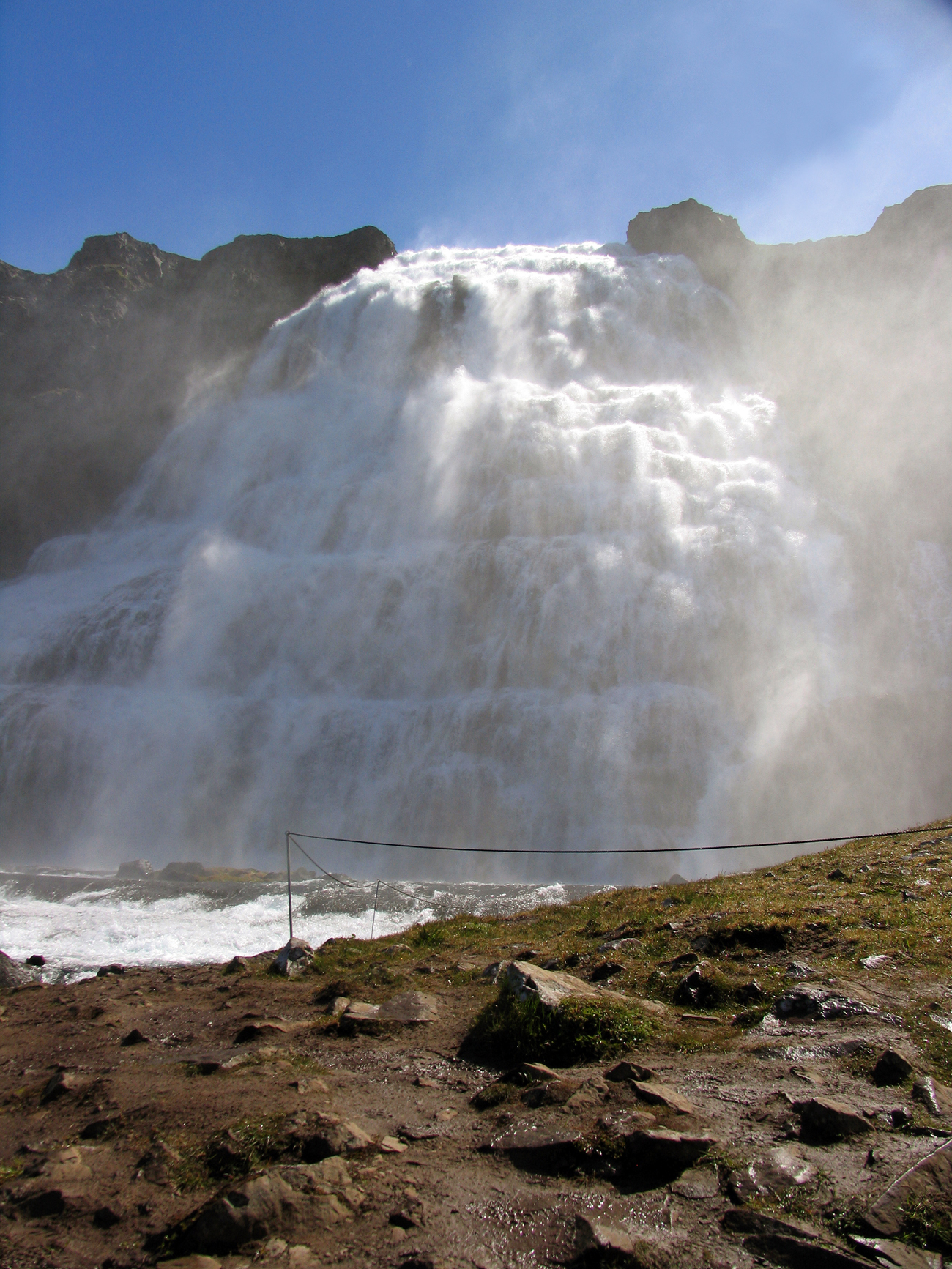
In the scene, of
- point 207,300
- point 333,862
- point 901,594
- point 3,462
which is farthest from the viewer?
point 207,300

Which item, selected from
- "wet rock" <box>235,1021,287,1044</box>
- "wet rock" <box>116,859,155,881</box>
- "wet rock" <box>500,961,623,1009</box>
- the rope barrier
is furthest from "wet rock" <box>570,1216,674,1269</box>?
"wet rock" <box>116,859,155,881</box>

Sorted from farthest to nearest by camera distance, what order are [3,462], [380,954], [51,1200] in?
[3,462], [380,954], [51,1200]

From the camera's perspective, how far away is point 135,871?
25.2 metres

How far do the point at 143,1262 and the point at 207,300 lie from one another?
2751 inches

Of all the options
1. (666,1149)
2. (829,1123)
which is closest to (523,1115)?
(666,1149)

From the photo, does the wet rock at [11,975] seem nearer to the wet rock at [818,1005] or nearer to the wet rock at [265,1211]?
the wet rock at [265,1211]

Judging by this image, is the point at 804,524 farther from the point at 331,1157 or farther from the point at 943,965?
the point at 331,1157

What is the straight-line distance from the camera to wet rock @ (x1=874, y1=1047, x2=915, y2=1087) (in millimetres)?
3934

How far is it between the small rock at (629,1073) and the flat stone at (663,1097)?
0.54ft

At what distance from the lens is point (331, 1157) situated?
3537mm

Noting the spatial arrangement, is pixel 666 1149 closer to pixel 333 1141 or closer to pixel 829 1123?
pixel 829 1123

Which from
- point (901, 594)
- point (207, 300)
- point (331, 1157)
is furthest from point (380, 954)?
point (207, 300)

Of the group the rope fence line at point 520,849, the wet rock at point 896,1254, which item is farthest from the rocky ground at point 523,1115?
the rope fence line at point 520,849

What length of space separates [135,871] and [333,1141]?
25.4 metres
